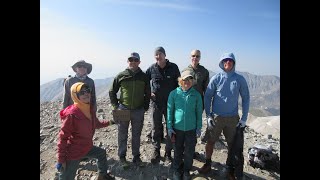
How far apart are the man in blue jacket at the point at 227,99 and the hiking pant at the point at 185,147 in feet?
1.82

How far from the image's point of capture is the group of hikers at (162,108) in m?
5.64

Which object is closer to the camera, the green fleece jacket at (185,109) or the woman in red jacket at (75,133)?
the woman in red jacket at (75,133)

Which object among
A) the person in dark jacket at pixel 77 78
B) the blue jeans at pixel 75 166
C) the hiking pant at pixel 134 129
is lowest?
the blue jeans at pixel 75 166

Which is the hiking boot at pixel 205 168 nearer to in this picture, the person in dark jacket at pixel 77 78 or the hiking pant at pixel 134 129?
the hiking pant at pixel 134 129

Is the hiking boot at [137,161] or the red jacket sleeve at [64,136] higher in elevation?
the red jacket sleeve at [64,136]

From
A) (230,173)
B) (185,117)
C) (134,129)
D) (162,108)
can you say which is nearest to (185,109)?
(185,117)

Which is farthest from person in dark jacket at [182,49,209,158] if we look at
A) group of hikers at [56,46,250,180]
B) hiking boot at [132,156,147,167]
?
hiking boot at [132,156,147,167]

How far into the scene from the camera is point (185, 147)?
6.36m

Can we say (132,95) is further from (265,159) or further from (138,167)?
(265,159)

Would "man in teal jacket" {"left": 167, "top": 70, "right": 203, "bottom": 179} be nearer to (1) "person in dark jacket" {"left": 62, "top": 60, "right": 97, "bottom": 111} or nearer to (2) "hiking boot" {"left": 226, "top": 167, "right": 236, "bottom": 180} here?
(2) "hiking boot" {"left": 226, "top": 167, "right": 236, "bottom": 180}

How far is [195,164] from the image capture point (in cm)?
755

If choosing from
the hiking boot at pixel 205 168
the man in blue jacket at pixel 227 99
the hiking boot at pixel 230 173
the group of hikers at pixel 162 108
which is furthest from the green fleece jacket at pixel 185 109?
the hiking boot at pixel 230 173
